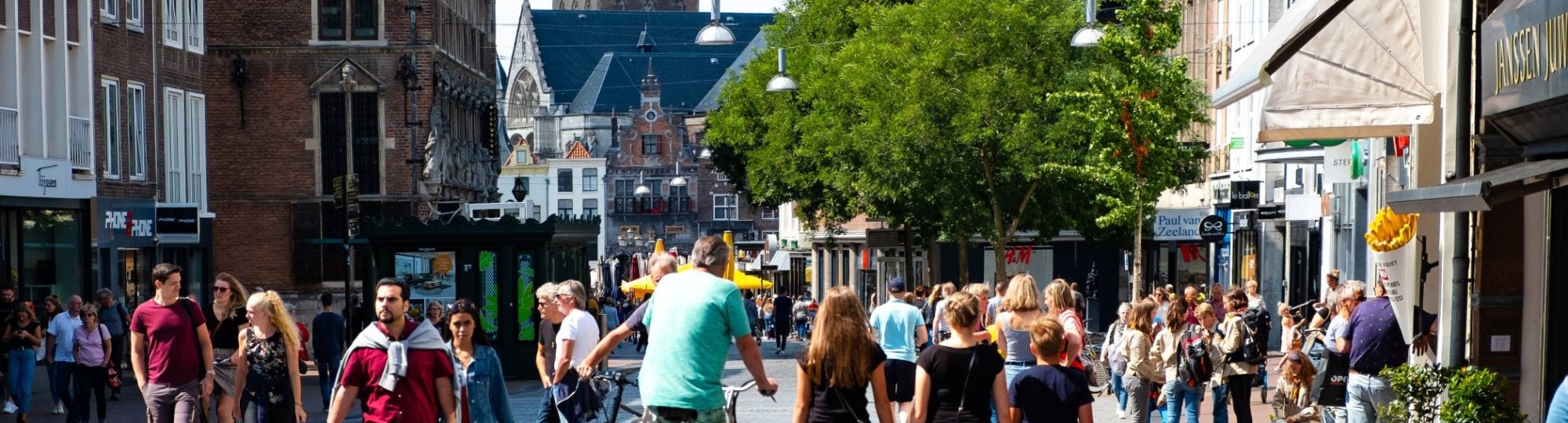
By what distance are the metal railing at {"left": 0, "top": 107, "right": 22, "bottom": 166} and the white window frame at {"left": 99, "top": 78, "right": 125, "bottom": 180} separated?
3381 millimetres

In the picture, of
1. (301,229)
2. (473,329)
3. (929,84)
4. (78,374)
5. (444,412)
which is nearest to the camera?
(444,412)

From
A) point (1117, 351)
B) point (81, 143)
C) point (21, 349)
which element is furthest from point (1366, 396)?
point (81, 143)

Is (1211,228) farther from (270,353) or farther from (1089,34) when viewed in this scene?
(270,353)

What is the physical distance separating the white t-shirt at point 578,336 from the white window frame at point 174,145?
869 inches

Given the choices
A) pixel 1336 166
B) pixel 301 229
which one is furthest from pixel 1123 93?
pixel 301 229

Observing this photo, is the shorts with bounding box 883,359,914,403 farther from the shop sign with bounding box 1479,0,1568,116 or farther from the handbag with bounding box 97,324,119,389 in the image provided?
the handbag with bounding box 97,324,119,389

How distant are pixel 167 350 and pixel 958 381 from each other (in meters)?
5.73

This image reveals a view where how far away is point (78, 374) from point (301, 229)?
909 inches

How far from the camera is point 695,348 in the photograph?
30.8ft

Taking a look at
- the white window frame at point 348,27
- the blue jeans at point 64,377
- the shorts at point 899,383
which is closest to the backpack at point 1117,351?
the shorts at point 899,383

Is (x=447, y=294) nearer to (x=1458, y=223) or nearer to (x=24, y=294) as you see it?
(x=24, y=294)

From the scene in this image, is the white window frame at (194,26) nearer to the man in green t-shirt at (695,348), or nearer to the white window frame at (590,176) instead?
the man in green t-shirt at (695,348)

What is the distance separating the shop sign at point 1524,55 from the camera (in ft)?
32.6

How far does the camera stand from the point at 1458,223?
11.9 meters
